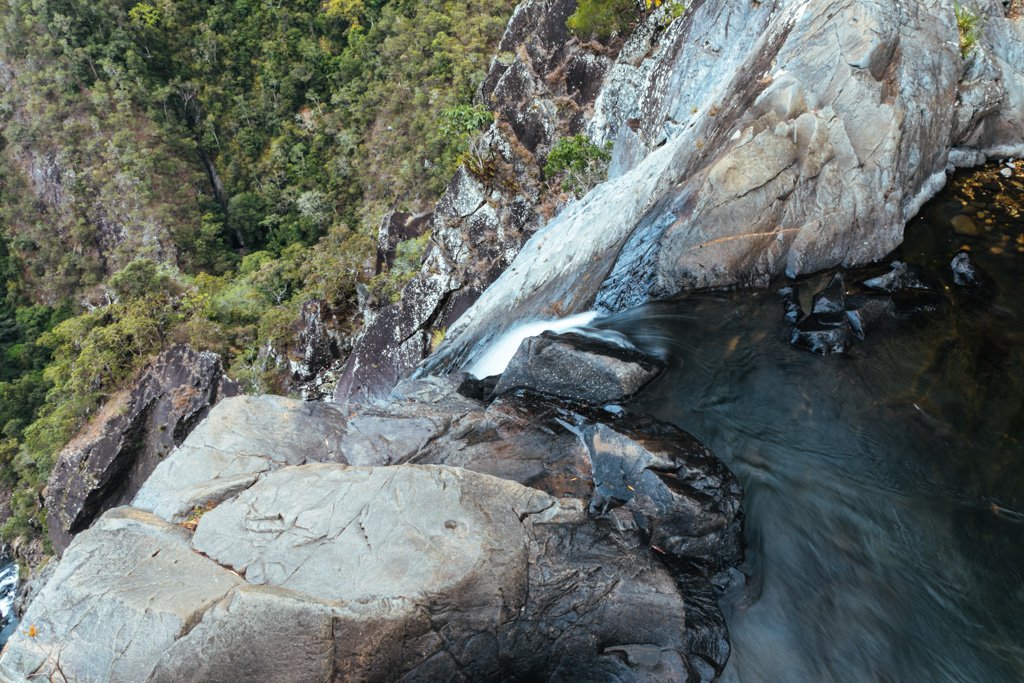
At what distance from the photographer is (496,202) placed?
63.1 ft

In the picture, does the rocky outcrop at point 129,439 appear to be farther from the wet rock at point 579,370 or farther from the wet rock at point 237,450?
the wet rock at point 579,370

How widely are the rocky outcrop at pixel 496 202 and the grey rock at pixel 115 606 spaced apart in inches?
525

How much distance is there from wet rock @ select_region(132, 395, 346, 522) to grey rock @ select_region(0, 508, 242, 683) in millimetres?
644

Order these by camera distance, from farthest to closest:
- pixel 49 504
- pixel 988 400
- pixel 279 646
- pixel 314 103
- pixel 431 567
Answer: pixel 314 103 → pixel 49 504 → pixel 988 400 → pixel 431 567 → pixel 279 646

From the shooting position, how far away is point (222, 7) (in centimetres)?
3741

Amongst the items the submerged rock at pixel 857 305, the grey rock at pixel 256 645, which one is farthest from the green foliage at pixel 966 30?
the grey rock at pixel 256 645

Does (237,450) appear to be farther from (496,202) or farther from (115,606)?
(496,202)

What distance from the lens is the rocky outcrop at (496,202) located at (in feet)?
60.2

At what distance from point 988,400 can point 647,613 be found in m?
4.94

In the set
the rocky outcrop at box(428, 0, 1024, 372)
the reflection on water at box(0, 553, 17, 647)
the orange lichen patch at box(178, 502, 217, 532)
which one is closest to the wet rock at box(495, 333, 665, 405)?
the rocky outcrop at box(428, 0, 1024, 372)

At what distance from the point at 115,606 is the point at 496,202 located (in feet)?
55.3

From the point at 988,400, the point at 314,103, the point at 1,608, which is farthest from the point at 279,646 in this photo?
the point at 314,103

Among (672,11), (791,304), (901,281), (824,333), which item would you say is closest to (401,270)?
(672,11)

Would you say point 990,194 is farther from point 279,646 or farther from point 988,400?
point 279,646
